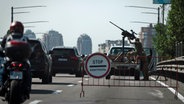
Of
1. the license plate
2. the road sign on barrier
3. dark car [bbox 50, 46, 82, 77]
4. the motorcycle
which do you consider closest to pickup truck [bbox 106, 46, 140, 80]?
the road sign on barrier

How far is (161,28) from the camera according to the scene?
76.6m

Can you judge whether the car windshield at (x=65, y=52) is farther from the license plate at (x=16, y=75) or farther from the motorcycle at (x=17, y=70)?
the license plate at (x=16, y=75)

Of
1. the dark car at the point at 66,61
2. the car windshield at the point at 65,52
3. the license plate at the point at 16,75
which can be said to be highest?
the car windshield at the point at 65,52

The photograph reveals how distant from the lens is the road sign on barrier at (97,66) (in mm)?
18422

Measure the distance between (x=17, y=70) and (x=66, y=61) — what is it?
955 inches

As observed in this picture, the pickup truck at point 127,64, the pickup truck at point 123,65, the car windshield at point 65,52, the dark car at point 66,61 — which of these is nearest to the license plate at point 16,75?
the pickup truck at point 127,64

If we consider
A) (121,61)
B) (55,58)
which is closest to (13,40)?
(121,61)

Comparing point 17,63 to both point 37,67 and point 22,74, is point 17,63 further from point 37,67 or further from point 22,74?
point 37,67

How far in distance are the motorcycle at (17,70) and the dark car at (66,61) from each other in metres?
23.8

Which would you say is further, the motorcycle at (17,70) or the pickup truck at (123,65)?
the pickup truck at (123,65)

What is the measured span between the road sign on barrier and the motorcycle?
23.0ft

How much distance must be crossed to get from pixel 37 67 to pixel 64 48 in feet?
39.1

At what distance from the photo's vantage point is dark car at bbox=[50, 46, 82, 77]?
116ft

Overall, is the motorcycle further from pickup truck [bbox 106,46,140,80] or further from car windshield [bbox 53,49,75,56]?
car windshield [bbox 53,49,75,56]
